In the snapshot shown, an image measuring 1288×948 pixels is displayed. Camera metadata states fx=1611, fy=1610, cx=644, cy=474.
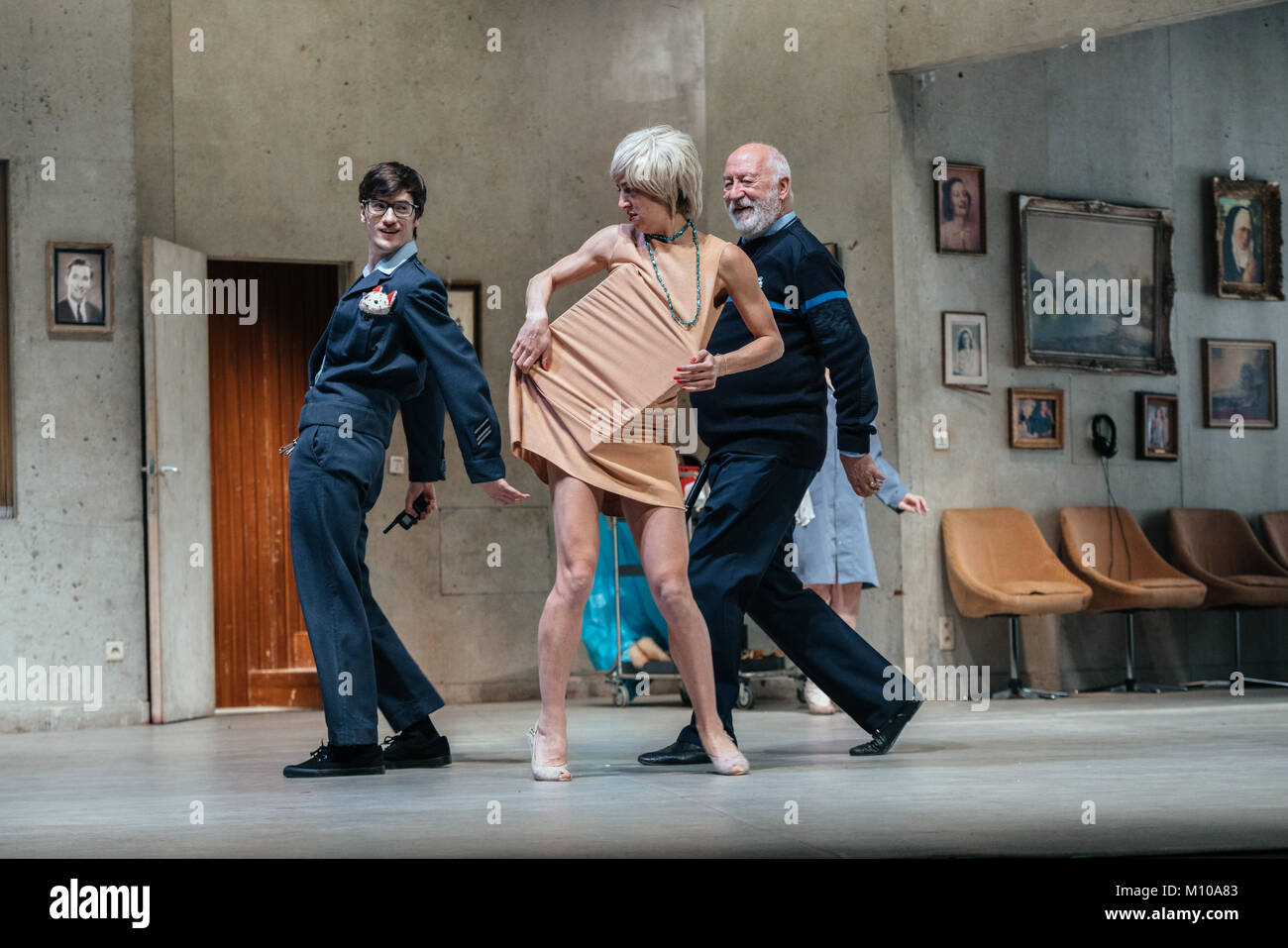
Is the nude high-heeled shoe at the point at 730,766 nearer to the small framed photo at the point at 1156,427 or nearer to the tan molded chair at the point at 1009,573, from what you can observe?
the tan molded chair at the point at 1009,573

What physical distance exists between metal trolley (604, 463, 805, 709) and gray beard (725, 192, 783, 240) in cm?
270

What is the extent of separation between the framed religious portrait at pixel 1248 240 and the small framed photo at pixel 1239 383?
294 mm

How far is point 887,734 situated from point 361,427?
5.76ft

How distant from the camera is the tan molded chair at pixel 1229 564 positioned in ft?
28.0

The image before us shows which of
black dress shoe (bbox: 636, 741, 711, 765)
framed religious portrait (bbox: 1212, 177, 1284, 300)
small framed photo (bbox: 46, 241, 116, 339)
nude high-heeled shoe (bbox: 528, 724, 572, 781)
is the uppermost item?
framed religious portrait (bbox: 1212, 177, 1284, 300)

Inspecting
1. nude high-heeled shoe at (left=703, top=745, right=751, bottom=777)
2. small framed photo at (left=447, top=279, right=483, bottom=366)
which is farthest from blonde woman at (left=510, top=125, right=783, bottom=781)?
small framed photo at (left=447, top=279, right=483, bottom=366)

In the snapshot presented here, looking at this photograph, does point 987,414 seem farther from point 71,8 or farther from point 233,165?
point 71,8

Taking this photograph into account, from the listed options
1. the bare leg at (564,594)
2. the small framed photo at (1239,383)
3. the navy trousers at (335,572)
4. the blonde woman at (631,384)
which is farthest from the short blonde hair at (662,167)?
the small framed photo at (1239,383)

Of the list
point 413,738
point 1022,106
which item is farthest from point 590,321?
point 1022,106

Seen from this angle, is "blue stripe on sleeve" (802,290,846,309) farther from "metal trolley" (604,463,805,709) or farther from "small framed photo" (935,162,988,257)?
"small framed photo" (935,162,988,257)

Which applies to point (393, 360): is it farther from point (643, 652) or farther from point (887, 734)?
point (643, 652)

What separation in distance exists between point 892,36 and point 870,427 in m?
3.93

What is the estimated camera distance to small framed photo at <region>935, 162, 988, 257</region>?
26.5ft

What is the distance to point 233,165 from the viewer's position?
8.06m
